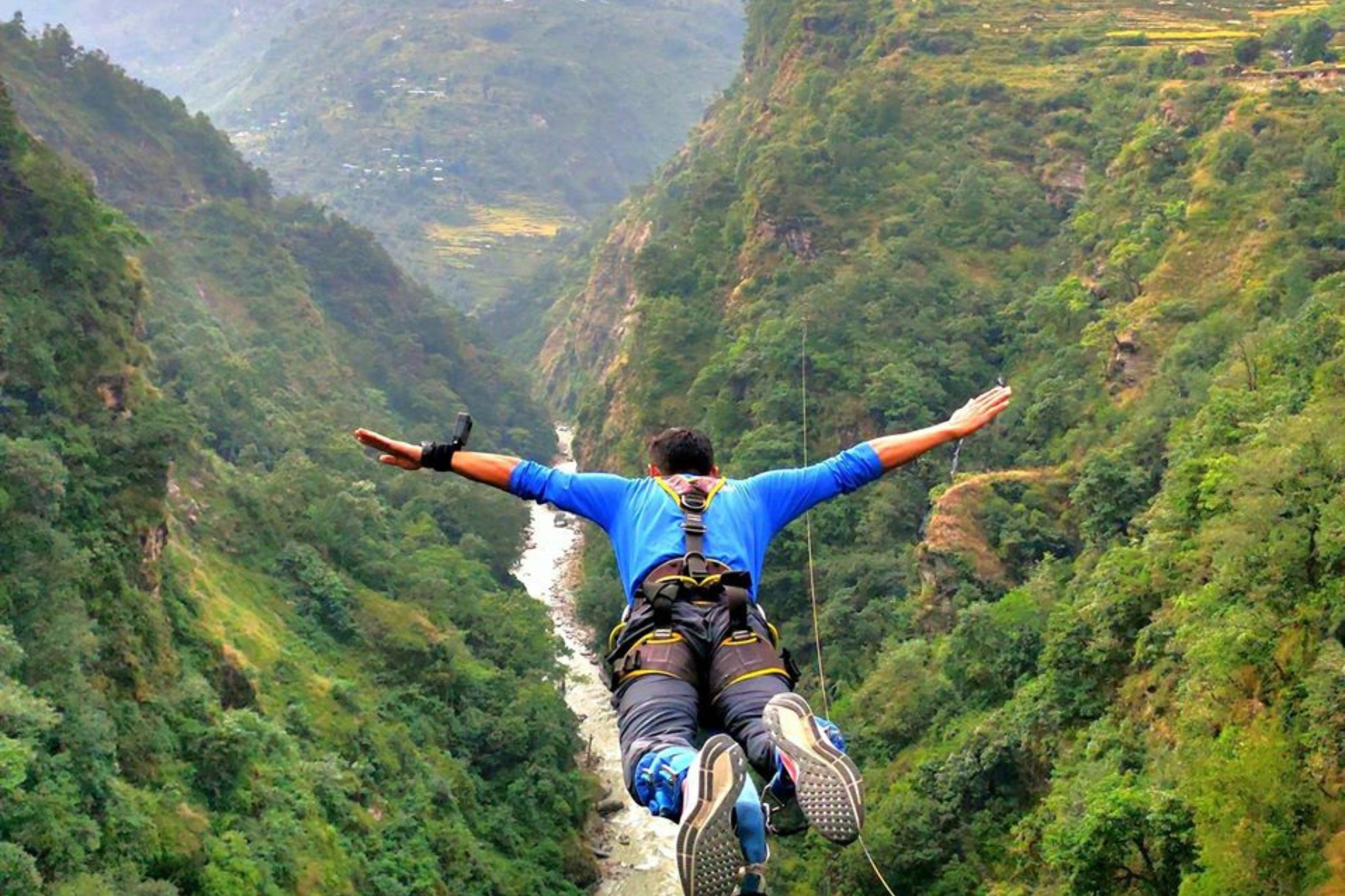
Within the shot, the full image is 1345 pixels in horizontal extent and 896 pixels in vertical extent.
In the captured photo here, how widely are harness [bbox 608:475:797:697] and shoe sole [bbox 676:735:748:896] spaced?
805mm

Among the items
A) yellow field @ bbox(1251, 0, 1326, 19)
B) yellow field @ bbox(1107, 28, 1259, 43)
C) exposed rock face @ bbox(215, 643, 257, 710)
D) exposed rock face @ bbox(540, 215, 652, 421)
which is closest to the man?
exposed rock face @ bbox(215, 643, 257, 710)

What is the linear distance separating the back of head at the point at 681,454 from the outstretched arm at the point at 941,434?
2.69 ft

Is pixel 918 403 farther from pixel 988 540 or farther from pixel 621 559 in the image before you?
pixel 621 559

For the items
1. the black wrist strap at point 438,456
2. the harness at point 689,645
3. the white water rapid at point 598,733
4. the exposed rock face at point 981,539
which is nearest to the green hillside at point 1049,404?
the exposed rock face at point 981,539

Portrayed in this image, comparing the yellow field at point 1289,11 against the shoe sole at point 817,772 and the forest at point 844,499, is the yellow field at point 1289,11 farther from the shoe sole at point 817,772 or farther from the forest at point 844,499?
the shoe sole at point 817,772

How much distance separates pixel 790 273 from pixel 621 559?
143 ft

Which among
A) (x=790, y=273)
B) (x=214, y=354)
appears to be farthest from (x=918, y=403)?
(x=214, y=354)

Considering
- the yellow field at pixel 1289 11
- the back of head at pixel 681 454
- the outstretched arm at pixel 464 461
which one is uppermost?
the outstretched arm at pixel 464 461

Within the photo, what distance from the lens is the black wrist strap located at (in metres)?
6.26

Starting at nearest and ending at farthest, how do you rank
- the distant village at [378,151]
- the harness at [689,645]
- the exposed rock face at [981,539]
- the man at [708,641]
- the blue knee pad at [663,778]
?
the man at [708,641]
the blue knee pad at [663,778]
the harness at [689,645]
the exposed rock face at [981,539]
the distant village at [378,151]

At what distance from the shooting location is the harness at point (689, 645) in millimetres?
5961

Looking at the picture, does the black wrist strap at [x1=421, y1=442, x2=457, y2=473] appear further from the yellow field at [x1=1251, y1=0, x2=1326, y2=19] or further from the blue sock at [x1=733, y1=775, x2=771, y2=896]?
the yellow field at [x1=1251, y1=0, x2=1326, y2=19]

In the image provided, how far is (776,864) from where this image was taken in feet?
92.6

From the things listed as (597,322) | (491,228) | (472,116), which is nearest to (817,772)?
(597,322)
